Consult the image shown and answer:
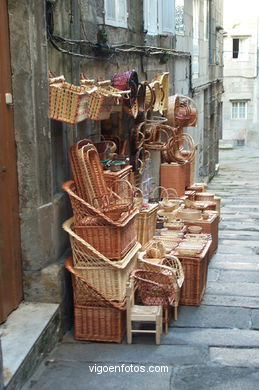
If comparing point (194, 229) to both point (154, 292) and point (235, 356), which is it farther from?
point (235, 356)

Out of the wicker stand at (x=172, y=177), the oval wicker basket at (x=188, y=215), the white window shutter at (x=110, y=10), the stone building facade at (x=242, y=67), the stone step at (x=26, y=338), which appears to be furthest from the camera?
the stone building facade at (x=242, y=67)

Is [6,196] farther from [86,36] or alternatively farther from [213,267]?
[213,267]

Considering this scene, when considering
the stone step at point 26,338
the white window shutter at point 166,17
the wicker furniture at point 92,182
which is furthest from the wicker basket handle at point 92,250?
the white window shutter at point 166,17

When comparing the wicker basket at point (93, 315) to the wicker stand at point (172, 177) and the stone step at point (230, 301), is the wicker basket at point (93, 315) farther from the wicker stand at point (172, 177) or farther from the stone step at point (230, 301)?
the wicker stand at point (172, 177)

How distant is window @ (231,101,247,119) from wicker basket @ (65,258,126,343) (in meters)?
31.6

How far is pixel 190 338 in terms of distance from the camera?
6.48 meters

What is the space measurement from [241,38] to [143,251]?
30661 millimetres

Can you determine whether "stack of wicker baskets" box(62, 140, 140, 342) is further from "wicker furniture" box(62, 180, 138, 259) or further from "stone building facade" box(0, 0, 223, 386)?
"stone building facade" box(0, 0, 223, 386)

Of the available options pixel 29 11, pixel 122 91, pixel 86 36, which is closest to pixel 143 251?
pixel 122 91

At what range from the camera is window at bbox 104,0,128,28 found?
333 inches

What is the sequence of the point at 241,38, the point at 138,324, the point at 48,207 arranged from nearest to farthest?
the point at 48,207
the point at 138,324
the point at 241,38

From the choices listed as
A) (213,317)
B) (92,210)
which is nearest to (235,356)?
A: (213,317)

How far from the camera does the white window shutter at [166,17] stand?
38.8ft

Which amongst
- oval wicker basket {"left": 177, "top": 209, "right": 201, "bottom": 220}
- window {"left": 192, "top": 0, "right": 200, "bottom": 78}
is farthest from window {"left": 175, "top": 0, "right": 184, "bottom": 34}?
oval wicker basket {"left": 177, "top": 209, "right": 201, "bottom": 220}
